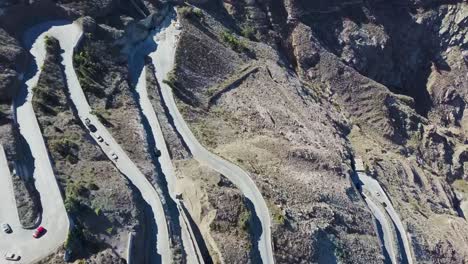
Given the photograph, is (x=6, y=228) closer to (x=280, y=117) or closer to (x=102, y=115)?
(x=102, y=115)

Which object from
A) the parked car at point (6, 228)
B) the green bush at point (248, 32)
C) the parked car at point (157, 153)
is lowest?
the parked car at point (6, 228)

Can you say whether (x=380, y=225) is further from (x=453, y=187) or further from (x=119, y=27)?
(x=119, y=27)

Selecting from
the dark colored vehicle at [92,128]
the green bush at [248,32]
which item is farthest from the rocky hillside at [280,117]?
the dark colored vehicle at [92,128]

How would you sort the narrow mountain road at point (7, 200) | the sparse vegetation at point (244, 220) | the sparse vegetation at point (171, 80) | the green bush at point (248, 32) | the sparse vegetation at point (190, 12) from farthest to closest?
the green bush at point (248, 32) < the sparse vegetation at point (190, 12) < the sparse vegetation at point (171, 80) < the sparse vegetation at point (244, 220) < the narrow mountain road at point (7, 200)

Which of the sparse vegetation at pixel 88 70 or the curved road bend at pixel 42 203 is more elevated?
the sparse vegetation at pixel 88 70

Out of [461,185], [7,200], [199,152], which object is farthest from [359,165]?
[7,200]

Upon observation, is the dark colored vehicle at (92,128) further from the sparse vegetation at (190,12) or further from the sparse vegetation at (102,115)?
the sparse vegetation at (190,12)

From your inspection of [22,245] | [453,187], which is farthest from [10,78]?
[453,187]
